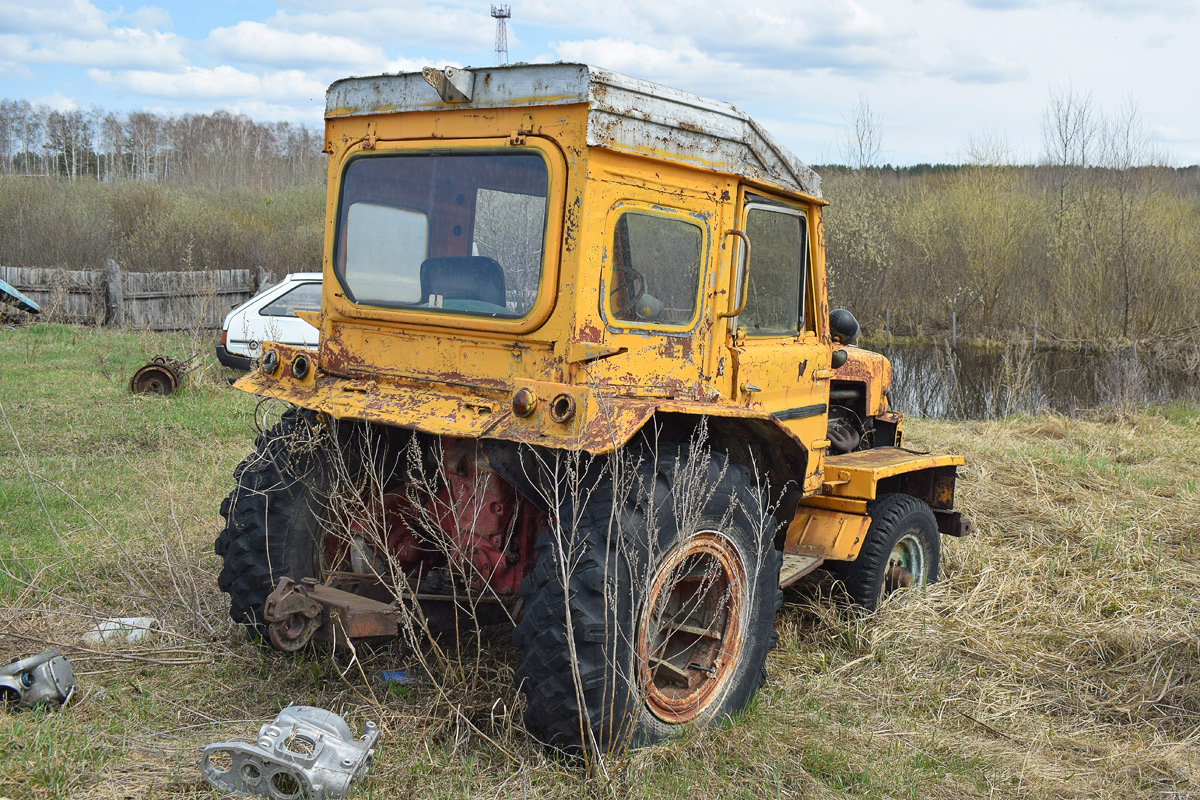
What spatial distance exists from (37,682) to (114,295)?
641 inches

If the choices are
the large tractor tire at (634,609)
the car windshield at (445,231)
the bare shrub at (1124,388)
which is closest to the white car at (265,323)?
the car windshield at (445,231)

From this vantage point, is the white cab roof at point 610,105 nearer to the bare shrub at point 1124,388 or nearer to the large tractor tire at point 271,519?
the large tractor tire at point 271,519

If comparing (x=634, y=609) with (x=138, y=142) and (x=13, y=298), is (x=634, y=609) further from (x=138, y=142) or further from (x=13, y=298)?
(x=138, y=142)

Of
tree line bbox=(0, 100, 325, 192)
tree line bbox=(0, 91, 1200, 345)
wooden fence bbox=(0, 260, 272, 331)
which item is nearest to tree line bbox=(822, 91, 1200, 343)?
tree line bbox=(0, 91, 1200, 345)

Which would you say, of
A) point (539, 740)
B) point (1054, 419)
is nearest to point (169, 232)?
point (1054, 419)

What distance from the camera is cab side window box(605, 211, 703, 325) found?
11.4 ft

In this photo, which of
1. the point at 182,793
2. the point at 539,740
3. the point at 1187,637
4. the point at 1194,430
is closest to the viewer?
the point at 182,793

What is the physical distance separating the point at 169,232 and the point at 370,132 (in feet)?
71.1

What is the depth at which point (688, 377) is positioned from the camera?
3744 mm

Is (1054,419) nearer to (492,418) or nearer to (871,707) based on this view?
(871,707)

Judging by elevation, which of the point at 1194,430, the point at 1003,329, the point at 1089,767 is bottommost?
the point at 1089,767

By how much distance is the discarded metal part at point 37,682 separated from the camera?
3.45m

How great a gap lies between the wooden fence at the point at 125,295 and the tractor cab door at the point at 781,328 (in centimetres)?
1512

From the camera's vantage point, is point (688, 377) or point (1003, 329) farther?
point (1003, 329)
